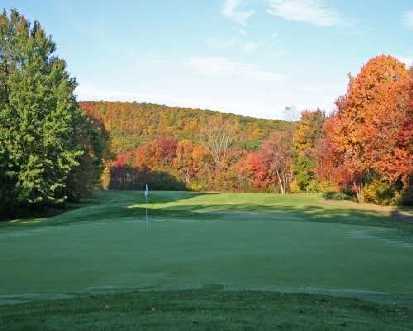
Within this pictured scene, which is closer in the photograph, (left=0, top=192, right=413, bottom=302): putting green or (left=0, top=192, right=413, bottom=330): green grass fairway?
(left=0, top=192, right=413, bottom=330): green grass fairway

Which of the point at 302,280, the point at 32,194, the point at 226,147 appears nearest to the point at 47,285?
the point at 302,280

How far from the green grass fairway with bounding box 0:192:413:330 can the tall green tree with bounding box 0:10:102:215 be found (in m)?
14.0

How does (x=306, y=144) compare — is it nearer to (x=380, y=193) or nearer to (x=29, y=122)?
(x=380, y=193)

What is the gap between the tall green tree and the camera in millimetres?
31875

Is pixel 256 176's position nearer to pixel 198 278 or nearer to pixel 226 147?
pixel 226 147

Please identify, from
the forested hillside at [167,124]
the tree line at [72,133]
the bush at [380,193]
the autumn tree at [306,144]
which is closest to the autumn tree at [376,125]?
the tree line at [72,133]

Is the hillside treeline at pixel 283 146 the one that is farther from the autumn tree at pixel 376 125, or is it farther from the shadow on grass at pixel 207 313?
the shadow on grass at pixel 207 313

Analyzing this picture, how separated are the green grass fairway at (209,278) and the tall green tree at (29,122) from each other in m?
14.0

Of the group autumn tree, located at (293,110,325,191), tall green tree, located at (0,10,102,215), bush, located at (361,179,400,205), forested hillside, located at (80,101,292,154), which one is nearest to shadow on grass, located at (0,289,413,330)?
tall green tree, located at (0,10,102,215)

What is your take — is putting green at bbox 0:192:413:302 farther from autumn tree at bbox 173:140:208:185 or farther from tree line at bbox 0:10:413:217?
autumn tree at bbox 173:140:208:185

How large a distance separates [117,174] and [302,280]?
7335cm

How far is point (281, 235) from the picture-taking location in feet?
55.4

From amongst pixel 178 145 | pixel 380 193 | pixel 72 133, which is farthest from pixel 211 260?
pixel 178 145

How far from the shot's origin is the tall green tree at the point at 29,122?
31875 mm
